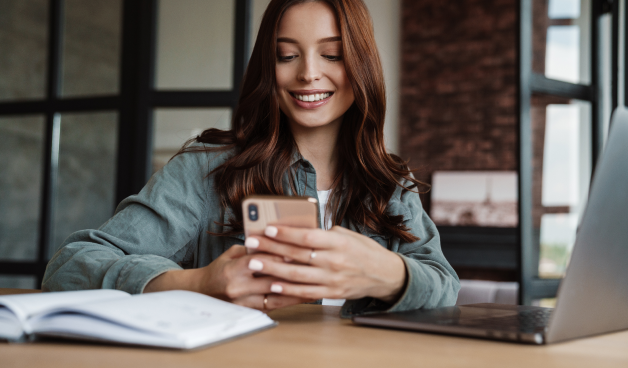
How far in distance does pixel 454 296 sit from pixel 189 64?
2.09 meters

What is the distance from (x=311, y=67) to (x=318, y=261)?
2.05ft

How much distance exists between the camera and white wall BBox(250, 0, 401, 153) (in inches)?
203

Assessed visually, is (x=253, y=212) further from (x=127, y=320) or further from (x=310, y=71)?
(x=310, y=71)

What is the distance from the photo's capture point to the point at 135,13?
269 cm

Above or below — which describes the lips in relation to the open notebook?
above

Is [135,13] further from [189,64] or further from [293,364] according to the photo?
[293,364]

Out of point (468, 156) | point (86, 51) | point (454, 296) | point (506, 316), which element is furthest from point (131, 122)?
point (468, 156)

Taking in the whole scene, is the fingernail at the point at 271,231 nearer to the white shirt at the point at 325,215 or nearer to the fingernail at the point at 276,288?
the fingernail at the point at 276,288

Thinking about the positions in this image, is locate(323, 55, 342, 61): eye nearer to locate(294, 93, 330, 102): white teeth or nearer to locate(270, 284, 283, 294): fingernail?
locate(294, 93, 330, 102): white teeth

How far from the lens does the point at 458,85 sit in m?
5.50

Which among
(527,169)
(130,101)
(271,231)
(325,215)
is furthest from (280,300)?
(130,101)

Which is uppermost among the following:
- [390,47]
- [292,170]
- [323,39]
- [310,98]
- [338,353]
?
[390,47]

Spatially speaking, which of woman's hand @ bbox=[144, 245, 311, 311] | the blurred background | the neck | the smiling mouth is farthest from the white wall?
woman's hand @ bbox=[144, 245, 311, 311]

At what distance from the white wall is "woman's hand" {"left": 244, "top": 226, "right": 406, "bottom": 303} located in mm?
4310
